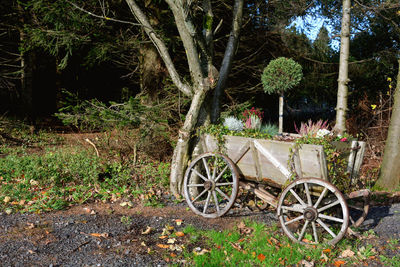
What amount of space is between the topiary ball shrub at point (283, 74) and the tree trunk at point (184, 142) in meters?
1.73

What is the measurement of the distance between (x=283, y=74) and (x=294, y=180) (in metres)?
2.96

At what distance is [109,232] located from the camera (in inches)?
148

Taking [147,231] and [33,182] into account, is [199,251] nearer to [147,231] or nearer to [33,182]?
[147,231]

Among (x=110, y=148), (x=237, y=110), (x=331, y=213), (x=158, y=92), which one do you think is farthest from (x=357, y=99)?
(x=110, y=148)

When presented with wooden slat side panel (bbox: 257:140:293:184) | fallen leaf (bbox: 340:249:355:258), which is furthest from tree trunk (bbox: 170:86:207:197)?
fallen leaf (bbox: 340:249:355:258)

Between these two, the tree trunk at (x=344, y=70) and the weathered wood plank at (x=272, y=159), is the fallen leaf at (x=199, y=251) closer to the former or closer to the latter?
the weathered wood plank at (x=272, y=159)

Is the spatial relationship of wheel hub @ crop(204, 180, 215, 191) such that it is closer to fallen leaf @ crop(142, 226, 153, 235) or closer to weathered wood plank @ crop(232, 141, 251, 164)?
weathered wood plank @ crop(232, 141, 251, 164)

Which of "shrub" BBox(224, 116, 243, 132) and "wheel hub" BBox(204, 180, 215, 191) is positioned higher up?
"shrub" BBox(224, 116, 243, 132)

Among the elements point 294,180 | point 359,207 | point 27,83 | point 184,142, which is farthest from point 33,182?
point 27,83

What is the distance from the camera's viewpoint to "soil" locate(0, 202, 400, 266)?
3.15 metres

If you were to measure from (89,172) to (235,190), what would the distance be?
2.95 m

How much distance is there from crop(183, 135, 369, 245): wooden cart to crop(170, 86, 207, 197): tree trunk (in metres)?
0.51

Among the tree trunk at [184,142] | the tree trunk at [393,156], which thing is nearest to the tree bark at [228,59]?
the tree trunk at [184,142]

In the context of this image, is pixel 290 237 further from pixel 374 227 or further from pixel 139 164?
pixel 139 164
